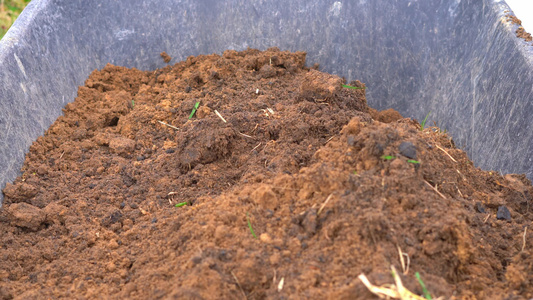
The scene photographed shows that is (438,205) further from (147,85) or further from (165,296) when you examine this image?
(147,85)

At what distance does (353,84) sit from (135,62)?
1262 millimetres

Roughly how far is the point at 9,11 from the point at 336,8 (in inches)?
123

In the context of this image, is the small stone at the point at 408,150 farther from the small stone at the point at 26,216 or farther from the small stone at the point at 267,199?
the small stone at the point at 26,216

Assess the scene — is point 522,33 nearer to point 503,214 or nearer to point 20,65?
point 503,214

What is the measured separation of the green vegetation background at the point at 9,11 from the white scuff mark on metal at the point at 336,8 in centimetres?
282

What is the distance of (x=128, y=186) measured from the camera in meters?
1.82

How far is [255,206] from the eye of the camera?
1385 mm

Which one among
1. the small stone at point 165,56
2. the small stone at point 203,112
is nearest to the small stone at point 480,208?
the small stone at point 203,112

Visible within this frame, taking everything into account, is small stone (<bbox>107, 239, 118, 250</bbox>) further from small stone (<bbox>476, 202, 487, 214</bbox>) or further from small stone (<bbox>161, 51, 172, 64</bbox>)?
small stone (<bbox>161, 51, 172, 64</bbox>)

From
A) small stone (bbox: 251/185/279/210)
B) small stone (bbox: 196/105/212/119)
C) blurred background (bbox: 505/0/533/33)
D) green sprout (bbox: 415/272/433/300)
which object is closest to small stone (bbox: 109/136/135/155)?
small stone (bbox: 196/105/212/119)

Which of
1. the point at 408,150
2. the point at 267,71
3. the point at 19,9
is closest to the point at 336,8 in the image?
the point at 267,71

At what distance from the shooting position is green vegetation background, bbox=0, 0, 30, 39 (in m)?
3.86

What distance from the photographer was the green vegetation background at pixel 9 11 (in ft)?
12.6

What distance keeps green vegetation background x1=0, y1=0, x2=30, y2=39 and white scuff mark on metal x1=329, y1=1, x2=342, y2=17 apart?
9.26ft
